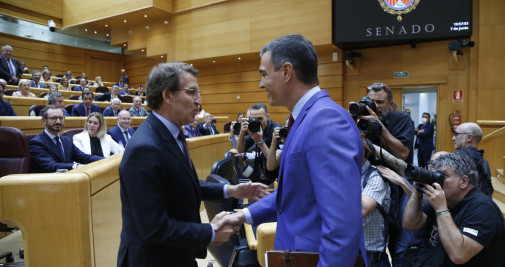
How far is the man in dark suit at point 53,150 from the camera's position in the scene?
135 inches

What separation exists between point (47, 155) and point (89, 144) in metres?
0.82

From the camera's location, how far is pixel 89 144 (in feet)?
14.1

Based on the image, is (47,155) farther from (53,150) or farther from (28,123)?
(28,123)

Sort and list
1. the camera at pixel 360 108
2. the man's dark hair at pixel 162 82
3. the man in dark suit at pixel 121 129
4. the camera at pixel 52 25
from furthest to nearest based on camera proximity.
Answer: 1. the camera at pixel 52 25
2. the man in dark suit at pixel 121 129
3. the camera at pixel 360 108
4. the man's dark hair at pixel 162 82

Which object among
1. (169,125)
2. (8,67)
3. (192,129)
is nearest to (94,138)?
(192,129)

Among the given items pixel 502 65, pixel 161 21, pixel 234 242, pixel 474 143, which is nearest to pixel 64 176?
pixel 234 242

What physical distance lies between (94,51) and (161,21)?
597 centimetres

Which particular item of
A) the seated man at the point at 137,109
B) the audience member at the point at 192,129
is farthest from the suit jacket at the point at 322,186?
the seated man at the point at 137,109

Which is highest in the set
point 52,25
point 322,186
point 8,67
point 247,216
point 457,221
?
point 52,25

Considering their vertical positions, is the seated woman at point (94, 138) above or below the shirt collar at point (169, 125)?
below

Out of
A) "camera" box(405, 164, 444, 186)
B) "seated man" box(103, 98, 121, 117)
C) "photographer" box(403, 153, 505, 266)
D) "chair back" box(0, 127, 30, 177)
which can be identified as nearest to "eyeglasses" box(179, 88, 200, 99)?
"camera" box(405, 164, 444, 186)

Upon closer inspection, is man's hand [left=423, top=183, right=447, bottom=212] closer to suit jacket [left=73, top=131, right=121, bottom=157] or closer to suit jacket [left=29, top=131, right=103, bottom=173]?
suit jacket [left=29, top=131, right=103, bottom=173]

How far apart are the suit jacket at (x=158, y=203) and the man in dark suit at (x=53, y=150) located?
103 inches

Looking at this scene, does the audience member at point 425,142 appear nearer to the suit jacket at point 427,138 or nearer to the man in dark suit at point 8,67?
the suit jacket at point 427,138
